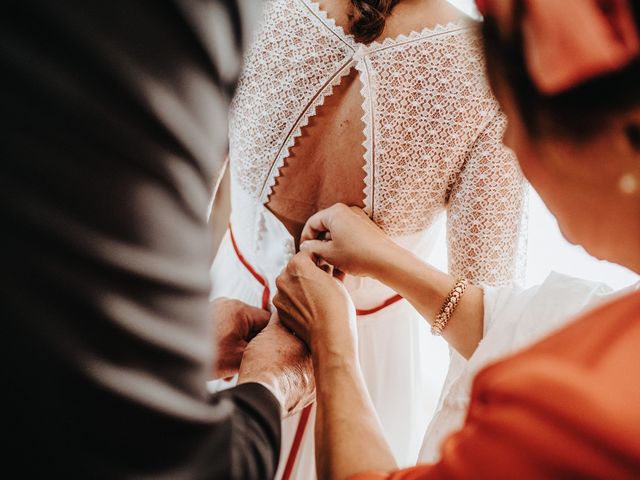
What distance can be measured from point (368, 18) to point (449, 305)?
0.46 meters

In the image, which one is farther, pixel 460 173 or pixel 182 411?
pixel 460 173

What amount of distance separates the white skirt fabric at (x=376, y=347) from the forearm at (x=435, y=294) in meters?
0.14

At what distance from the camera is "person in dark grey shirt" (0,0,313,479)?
253 mm

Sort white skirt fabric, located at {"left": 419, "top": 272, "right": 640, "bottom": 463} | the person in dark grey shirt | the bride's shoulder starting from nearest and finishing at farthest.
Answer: the person in dark grey shirt, white skirt fabric, located at {"left": 419, "top": 272, "right": 640, "bottom": 463}, the bride's shoulder

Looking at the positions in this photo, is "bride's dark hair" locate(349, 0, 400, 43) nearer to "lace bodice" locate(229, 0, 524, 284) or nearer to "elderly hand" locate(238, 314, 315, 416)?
"lace bodice" locate(229, 0, 524, 284)

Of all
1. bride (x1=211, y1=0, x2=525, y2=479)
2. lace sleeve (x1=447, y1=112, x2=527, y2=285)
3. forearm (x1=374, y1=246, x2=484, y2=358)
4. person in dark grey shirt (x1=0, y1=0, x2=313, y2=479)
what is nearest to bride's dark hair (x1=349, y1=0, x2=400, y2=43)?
bride (x1=211, y1=0, x2=525, y2=479)

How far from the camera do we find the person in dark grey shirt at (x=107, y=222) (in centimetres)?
25

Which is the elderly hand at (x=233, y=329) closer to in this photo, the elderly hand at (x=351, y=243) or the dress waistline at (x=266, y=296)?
the dress waistline at (x=266, y=296)

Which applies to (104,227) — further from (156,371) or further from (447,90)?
(447,90)

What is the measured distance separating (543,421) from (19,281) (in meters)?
0.31

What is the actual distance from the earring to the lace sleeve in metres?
0.49

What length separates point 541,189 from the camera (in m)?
0.51

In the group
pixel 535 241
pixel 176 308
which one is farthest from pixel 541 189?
pixel 535 241

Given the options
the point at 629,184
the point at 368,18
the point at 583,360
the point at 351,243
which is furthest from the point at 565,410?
the point at 368,18
